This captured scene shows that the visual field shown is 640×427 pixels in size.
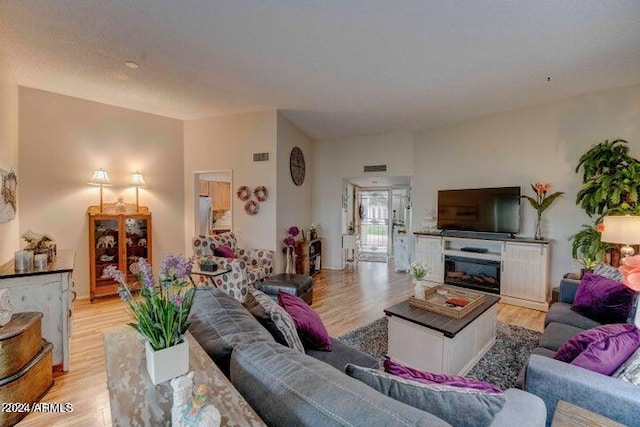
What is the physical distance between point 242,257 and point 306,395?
3832mm

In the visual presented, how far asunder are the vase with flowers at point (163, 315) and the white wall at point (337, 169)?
544 centimetres

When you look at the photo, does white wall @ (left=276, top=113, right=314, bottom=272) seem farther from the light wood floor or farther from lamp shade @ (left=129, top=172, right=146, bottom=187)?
lamp shade @ (left=129, top=172, right=146, bottom=187)

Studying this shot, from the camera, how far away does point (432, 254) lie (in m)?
5.20

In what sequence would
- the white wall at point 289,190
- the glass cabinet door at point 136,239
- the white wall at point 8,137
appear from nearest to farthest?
1. the white wall at point 8,137
2. the glass cabinet door at point 136,239
3. the white wall at point 289,190

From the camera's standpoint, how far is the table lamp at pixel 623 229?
2.77 metres

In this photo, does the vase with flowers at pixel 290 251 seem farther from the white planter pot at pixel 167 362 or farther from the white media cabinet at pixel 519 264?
the white planter pot at pixel 167 362

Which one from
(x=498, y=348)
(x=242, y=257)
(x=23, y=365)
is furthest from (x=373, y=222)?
(x=23, y=365)

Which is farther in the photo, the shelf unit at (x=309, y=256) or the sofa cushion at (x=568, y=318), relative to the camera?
the shelf unit at (x=309, y=256)

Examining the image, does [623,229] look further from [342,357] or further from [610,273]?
[342,357]

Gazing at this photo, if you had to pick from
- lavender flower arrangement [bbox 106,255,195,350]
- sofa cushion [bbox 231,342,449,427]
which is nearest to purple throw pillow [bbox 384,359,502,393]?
sofa cushion [bbox 231,342,449,427]

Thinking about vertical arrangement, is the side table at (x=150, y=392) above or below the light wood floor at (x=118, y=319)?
above

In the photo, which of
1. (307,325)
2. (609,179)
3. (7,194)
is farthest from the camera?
(609,179)

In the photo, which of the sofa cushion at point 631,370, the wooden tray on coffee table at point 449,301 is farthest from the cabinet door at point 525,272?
the sofa cushion at point 631,370

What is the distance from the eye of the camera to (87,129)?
4332 millimetres
